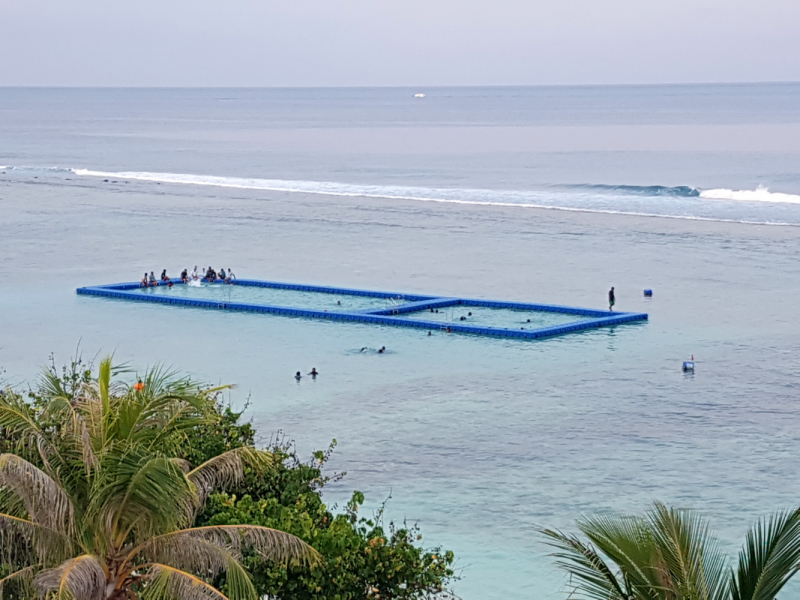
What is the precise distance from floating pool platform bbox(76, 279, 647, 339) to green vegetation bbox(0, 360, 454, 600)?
23.7 m

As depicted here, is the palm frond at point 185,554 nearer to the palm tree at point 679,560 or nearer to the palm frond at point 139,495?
the palm frond at point 139,495

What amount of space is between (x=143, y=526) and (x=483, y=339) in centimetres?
2558

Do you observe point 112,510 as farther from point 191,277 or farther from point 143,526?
point 191,277

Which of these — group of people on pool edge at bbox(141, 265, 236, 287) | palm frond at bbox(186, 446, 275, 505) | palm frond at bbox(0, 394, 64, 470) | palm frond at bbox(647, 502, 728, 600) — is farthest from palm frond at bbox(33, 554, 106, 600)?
group of people on pool edge at bbox(141, 265, 236, 287)

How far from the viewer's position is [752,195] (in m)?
82.8

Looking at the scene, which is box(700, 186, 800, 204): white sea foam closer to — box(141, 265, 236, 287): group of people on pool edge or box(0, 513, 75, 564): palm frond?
box(141, 265, 236, 287): group of people on pool edge

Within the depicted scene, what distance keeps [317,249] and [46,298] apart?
53.2 feet

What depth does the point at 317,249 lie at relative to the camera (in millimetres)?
56844

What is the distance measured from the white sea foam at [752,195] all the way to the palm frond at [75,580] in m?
73.3

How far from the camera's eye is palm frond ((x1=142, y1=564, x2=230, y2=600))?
992 centimetres

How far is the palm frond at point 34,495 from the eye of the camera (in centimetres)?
1003

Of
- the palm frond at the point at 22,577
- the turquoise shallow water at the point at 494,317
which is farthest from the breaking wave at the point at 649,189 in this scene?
the palm frond at the point at 22,577

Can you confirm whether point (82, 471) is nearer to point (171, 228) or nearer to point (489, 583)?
point (489, 583)

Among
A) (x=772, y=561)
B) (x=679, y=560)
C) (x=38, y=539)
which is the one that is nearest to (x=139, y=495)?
(x=38, y=539)
